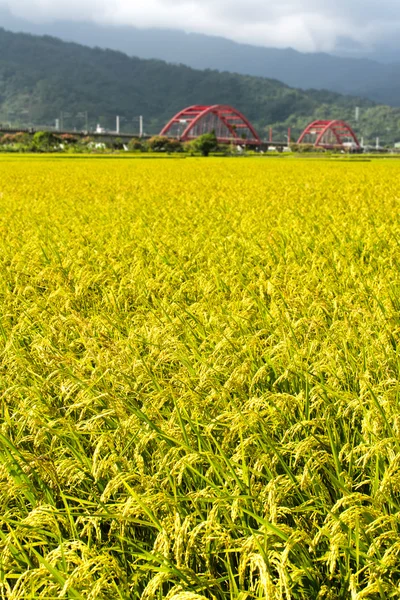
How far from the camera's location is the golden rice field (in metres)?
1.91

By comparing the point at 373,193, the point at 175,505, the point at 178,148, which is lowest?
the point at 175,505

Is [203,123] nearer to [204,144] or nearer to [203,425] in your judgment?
[204,144]

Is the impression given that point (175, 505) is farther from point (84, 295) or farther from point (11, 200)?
point (11, 200)

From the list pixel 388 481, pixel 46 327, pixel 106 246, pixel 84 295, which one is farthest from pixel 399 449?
pixel 106 246

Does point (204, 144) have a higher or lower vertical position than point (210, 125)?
lower

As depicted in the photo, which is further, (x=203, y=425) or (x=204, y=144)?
(x=204, y=144)

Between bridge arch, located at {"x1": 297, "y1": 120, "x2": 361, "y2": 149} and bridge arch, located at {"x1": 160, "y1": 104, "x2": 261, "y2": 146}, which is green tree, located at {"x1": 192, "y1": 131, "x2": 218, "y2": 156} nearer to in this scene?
bridge arch, located at {"x1": 160, "y1": 104, "x2": 261, "y2": 146}

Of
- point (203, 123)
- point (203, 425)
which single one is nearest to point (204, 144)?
point (203, 123)

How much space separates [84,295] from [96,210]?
688 centimetres

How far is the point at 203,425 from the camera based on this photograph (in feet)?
8.38

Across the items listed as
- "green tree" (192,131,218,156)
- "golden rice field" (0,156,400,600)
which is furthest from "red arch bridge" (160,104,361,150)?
"golden rice field" (0,156,400,600)

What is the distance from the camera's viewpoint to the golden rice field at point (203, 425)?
191 cm

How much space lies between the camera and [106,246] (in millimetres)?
7871

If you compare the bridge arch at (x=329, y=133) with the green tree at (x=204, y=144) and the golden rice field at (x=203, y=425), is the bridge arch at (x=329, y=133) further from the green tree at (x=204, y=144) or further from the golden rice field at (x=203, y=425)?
the golden rice field at (x=203, y=425)
